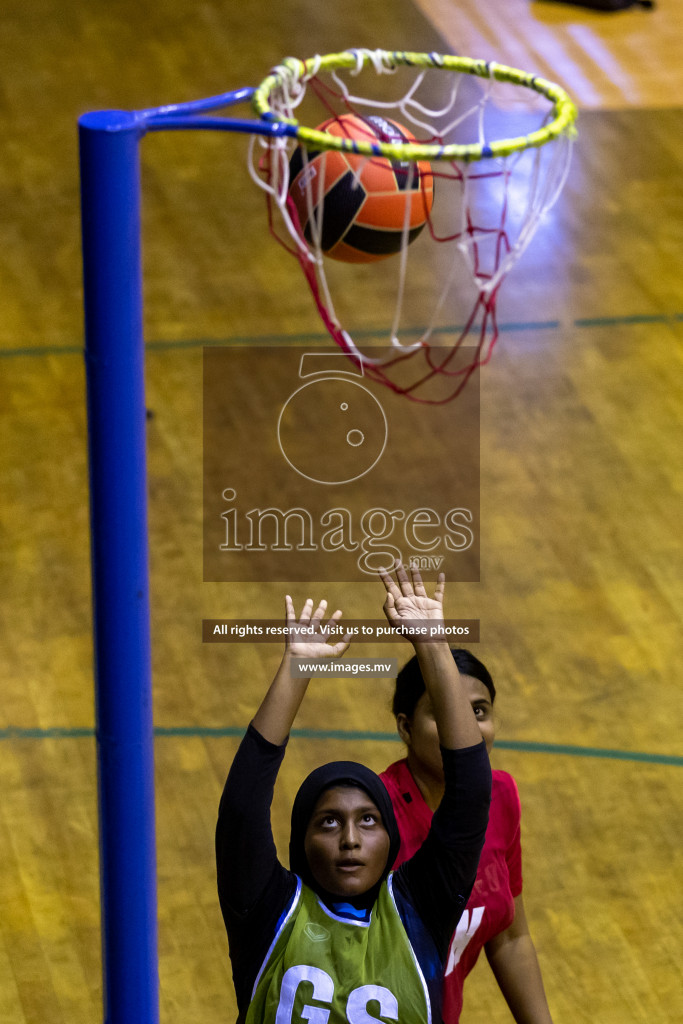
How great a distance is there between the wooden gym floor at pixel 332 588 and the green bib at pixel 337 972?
135 centimetres

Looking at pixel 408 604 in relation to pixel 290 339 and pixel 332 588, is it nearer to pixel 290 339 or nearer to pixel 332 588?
pixel 332 588

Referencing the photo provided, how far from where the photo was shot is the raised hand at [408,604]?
98.9 inches

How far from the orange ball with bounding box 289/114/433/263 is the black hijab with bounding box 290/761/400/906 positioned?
1.04 meters

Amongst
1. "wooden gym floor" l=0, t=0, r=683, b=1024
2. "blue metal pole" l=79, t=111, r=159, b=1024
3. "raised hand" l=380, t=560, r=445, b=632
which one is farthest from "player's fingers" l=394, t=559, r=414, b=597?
"wooden gym floor" l=0, t=0, r=683, b=1024

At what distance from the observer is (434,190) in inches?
120

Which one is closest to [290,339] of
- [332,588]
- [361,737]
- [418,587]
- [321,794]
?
[332,588]

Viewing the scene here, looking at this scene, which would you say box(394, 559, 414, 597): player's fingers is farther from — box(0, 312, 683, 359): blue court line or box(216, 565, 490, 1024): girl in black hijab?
box(0, 312, 683, 359): blue court line

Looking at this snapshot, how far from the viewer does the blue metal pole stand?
219 cm

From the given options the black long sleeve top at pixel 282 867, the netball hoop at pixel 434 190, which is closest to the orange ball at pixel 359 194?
the netball hoop at pixel 434 190

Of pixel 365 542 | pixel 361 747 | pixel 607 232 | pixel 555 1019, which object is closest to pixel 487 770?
pixel 555 1019

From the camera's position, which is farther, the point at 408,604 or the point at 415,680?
the point at 415,680

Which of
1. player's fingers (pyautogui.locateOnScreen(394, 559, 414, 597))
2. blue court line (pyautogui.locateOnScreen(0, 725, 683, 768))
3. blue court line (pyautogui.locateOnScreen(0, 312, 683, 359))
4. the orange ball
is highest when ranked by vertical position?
the orange ball

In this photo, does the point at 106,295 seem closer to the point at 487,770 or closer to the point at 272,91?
the point at 272,91

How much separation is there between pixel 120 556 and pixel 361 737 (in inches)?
90.3
